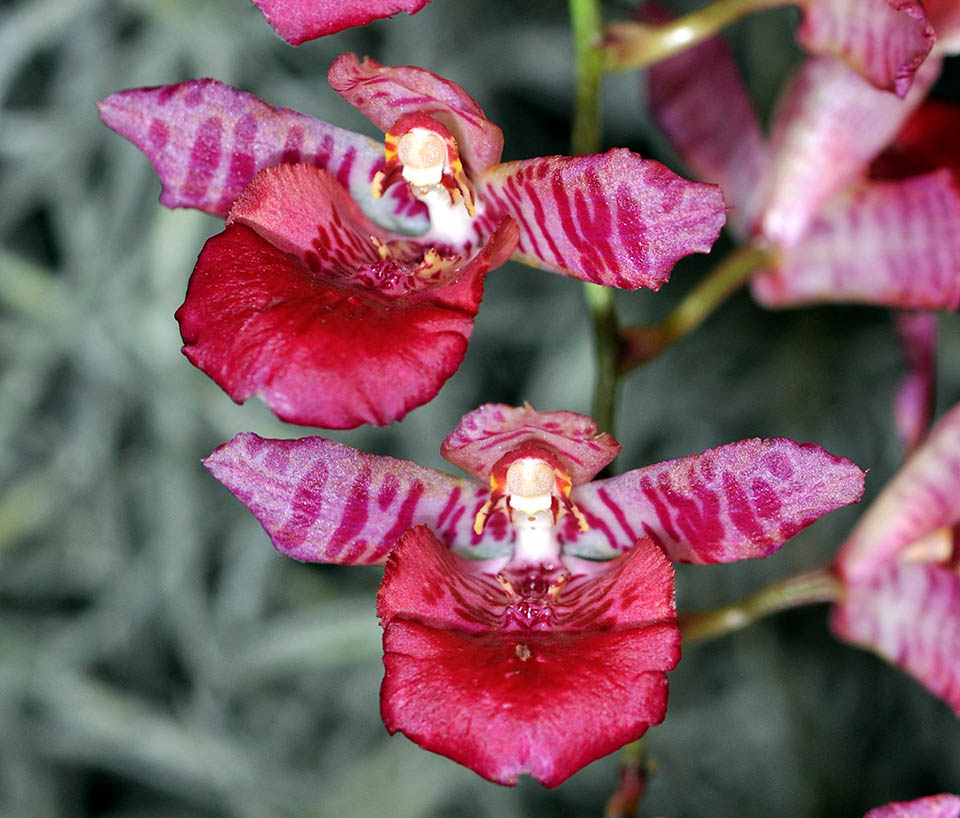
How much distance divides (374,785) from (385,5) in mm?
2021

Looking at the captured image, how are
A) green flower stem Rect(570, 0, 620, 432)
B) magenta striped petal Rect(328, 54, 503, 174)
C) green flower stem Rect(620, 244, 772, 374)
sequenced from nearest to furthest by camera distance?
magenta striped petal Rect(328, 54, 503, 174) → green flower stem Rect(570, 0, 620, 432) → green flower stem Rect(620, 244, 772, 374)

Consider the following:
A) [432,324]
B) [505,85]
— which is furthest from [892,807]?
[505,85]

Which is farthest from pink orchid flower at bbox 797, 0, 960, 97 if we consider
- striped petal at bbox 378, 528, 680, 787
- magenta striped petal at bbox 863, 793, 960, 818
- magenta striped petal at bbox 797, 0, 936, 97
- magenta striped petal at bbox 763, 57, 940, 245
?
magenta striped petal at bbox 863, 793, 960, 818

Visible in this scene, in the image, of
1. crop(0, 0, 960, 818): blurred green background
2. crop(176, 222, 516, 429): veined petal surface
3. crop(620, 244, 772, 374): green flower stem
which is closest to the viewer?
crop(176, 222, 516, 429): veined petal surface

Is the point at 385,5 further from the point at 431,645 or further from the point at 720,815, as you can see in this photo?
the point at 720,815

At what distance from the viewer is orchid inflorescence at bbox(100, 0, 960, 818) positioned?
3.13ft

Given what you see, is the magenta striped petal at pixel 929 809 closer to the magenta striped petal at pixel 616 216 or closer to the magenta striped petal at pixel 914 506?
the magenta striped petal at pixel 914 506

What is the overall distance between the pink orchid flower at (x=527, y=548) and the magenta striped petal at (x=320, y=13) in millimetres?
384

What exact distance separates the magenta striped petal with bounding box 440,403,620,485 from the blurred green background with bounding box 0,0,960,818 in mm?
1455

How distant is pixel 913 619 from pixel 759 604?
0.18 metres

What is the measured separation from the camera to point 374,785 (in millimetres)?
2580

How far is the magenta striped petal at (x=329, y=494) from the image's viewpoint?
3.55ft

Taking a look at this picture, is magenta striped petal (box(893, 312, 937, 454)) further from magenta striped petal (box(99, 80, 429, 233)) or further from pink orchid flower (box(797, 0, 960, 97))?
magenta striped petal (box(99, 80, 429, 233))

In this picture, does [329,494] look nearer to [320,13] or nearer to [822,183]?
[320,13]
